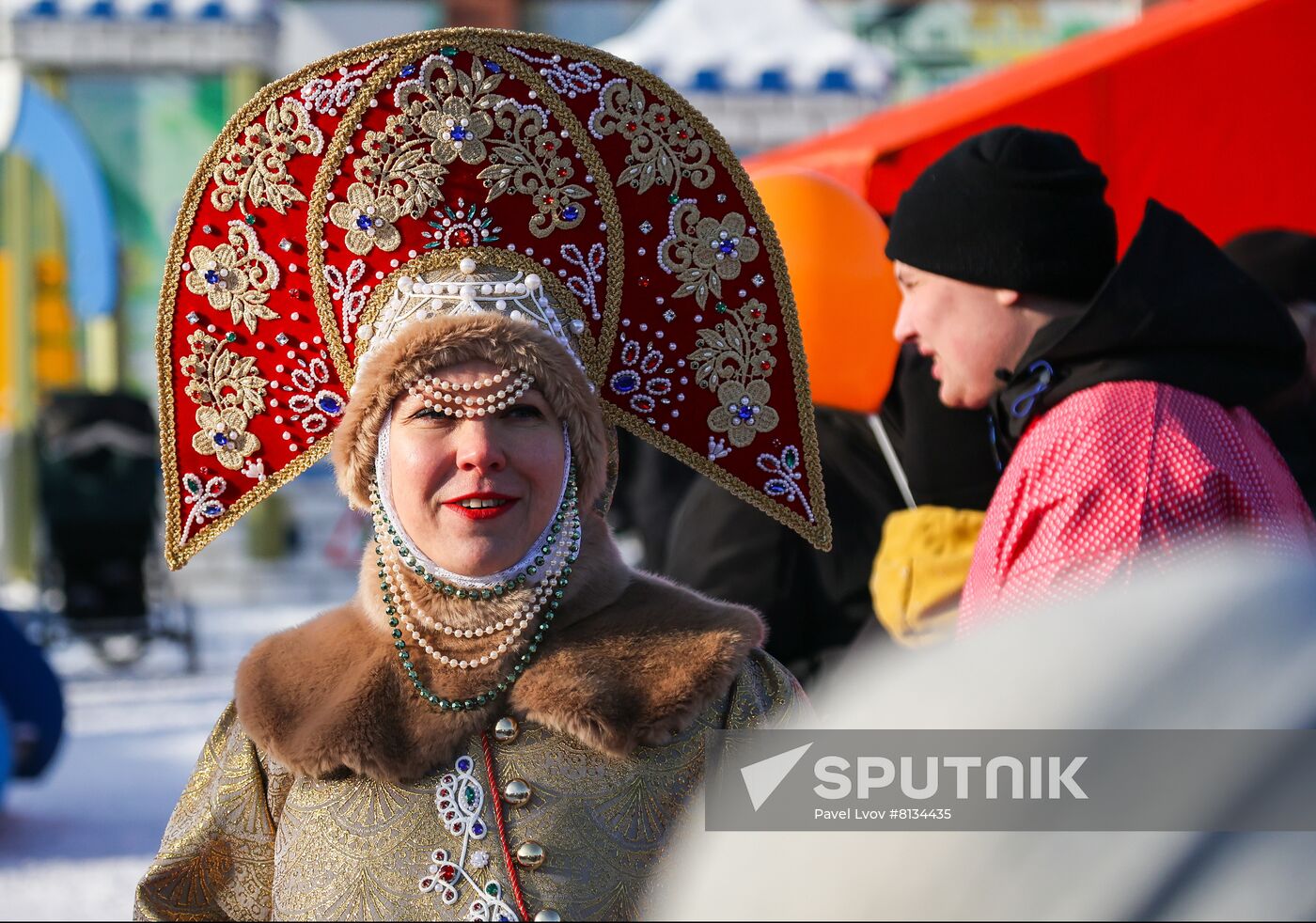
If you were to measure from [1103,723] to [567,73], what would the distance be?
4.79ft

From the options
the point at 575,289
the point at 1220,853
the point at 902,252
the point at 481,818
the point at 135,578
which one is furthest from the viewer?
the point at 135,578

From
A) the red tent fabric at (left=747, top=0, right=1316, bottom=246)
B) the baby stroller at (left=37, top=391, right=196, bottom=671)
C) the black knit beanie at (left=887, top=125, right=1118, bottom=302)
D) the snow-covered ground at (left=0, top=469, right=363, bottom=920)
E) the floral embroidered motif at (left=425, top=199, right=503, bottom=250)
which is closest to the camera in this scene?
the floral embroidered motif at (left=425, top=199, right=503, bottom=250)

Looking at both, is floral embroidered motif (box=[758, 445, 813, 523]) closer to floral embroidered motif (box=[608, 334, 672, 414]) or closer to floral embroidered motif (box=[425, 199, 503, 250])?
floral embroidered motif (box=[608, 334, 672, 414])

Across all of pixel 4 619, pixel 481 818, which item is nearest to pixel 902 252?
pixel 481 818

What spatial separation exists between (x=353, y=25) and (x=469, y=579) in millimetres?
14019

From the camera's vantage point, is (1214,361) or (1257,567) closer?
(1257,567)

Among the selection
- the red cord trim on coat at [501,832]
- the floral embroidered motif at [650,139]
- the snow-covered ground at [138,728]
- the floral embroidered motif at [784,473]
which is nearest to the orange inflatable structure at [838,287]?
the floral embroidered motif at [784,473]

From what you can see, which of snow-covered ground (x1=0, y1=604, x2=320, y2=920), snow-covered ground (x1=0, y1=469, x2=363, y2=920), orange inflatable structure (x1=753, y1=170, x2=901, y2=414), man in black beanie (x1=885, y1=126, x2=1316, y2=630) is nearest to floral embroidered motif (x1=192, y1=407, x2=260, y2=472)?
man in black beanie (x1=885, y1=126, x2=1316, y2=630)

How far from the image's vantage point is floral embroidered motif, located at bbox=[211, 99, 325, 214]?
6.72 feet

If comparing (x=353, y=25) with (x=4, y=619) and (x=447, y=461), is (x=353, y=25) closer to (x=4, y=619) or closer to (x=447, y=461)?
(x=4, y=619)

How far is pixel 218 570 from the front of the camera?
13109mm

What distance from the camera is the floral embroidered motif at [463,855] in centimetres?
180

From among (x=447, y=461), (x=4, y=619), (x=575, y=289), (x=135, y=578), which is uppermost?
(x=575, y=289)

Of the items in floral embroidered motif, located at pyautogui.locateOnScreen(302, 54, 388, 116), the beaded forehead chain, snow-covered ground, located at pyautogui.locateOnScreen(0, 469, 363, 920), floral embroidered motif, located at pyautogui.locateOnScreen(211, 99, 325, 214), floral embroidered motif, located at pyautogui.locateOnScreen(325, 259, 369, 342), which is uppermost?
floral embroidered motif, located at pyautogui.locateOnScreen(302, 54, 388, 116)
